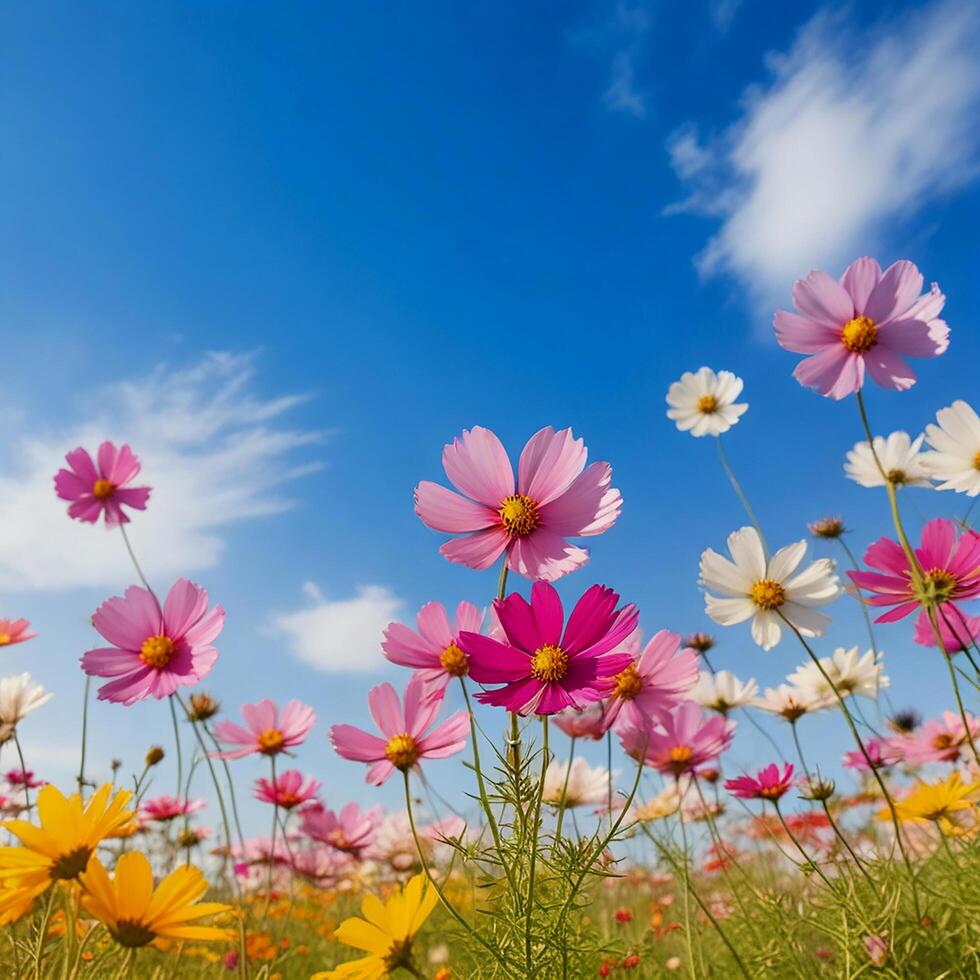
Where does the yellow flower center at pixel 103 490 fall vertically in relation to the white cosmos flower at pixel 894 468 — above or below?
above

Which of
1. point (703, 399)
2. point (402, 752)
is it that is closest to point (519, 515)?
point (402, 752)

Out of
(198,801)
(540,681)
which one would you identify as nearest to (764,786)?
(540,681)

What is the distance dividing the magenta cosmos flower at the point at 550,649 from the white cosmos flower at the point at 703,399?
196 centimetres

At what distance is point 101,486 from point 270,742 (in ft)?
3.34

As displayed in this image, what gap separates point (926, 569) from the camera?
128cm

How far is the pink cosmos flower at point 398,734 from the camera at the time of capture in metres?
1.08

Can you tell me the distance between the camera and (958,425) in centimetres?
152

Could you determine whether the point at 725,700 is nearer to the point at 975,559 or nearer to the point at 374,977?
the point at 975,559

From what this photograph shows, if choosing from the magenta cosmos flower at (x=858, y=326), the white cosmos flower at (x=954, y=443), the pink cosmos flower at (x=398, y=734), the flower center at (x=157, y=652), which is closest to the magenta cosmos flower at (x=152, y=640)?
the flower center at (x=157, y=652)

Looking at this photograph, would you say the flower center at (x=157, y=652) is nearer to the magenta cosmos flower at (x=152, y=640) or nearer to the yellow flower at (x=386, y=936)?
the magenta cosmos flower at (x=152, y=640)

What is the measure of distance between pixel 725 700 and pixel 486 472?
1.27 meters

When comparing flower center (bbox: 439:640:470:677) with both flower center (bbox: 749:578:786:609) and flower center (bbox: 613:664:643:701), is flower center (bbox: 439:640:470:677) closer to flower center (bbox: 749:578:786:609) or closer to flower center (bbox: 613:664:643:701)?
flower center (bbox: 613:664:643:701)

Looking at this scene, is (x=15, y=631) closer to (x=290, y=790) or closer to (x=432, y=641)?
(x=290, y=790)

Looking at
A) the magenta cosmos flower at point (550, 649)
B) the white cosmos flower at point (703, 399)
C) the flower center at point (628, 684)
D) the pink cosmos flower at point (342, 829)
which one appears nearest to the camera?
the magenta cosmos flower at point (550, 649)
